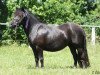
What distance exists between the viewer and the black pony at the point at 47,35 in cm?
1084

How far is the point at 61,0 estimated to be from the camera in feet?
80.7

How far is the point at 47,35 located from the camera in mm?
10930

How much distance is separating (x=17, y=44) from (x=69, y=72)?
31.9 feet

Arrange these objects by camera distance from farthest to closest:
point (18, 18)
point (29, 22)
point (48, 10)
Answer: point (48, 10)
point (29, 22)
point (18, 18)

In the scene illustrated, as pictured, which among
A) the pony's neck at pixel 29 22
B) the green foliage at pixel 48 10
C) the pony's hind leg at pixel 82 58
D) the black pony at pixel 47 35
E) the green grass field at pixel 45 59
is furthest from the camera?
the green foliage at pixel 48 10

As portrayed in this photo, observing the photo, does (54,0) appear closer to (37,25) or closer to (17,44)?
(17,44)

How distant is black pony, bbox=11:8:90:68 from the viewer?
1084cm

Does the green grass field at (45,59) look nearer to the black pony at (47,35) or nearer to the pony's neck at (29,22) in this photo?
the black pony at (47,35)

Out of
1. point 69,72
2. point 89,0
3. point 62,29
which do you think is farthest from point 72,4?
point 69,72

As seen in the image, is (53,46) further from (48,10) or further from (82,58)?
(48,10)

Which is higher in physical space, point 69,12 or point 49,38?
point 49,38

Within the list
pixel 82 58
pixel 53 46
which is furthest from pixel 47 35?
pixel 82 58

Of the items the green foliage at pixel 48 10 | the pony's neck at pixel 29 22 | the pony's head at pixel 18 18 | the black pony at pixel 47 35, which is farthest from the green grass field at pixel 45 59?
the green foliage at pixel 48 10

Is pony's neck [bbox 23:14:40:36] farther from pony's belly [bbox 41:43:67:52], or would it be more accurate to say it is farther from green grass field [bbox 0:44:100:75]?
green grass field [bbox 0:44:100:75]
